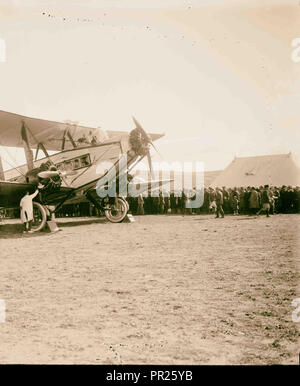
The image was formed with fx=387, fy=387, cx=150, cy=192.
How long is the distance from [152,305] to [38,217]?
8.68 meters

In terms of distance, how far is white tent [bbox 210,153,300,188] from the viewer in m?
33.5

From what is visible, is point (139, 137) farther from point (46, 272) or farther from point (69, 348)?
point (69, 348)

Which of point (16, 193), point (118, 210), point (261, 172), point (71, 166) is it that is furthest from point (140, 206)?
point (261, 172)

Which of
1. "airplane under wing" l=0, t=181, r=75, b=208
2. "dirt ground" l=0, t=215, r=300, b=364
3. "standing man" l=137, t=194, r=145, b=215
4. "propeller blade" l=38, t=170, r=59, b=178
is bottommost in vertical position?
"dirt ground" l=0, t=215, r=300, b=364

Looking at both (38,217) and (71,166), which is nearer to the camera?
(38,217)

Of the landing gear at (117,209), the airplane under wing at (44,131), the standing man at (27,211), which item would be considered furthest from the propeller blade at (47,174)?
the landing gear at (117,209)

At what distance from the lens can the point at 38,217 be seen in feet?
40.0

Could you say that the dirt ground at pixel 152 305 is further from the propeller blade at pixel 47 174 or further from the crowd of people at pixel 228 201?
the crowd of people at pixel 228 201

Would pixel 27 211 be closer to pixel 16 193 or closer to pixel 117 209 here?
pixel 16 193

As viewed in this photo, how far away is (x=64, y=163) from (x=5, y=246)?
16.4 feet

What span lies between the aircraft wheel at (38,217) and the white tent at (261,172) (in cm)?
2512

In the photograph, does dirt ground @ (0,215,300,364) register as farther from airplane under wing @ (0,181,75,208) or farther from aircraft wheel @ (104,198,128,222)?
aircraft wheel @ (104,198,128,222)

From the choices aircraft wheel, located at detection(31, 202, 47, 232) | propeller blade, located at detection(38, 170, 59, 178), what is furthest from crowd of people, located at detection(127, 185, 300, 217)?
propeller blade, located at detection(38, 170, 59, 178)

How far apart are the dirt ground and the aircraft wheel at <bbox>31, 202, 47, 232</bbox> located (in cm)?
366
